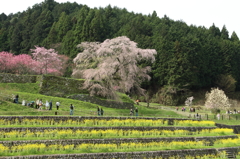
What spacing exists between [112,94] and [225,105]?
21.1 metres

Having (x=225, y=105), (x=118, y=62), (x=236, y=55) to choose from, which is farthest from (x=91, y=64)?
(x=236, y=55)

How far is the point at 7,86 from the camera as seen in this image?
3328 cm

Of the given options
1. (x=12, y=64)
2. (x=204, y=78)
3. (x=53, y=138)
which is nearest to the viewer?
(x=53, y=138)

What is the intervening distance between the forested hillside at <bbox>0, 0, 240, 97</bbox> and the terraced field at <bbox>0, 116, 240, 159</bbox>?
126 feet

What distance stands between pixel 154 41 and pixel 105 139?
169 feet

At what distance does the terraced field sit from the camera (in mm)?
13648

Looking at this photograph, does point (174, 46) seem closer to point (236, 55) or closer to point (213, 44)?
point (213, 44)

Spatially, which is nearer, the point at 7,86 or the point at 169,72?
the point at 7,86

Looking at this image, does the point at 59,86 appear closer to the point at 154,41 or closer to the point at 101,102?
the point at 101,102

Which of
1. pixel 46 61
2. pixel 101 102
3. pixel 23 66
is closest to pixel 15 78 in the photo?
pixel 101 102

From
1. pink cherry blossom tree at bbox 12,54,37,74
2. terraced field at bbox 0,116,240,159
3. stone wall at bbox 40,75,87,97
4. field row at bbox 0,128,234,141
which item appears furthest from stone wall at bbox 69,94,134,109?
pink cherry blossom tree at bbox 12,54,37,74

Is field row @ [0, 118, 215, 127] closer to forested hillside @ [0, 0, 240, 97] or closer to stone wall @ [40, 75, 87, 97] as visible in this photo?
stone wall @ [40, 75, 87, 97]

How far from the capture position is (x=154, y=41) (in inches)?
2566

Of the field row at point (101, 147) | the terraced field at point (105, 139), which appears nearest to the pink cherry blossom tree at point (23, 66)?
the terraced field at point (105, 139)
